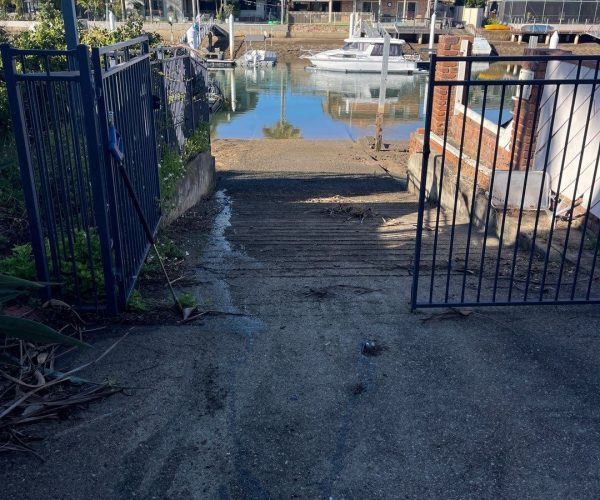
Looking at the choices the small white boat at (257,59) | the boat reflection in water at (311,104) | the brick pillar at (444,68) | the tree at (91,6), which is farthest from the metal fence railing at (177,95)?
the small white boat at (257,59)

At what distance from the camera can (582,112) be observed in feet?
24.3

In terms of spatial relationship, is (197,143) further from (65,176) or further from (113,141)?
(113,141)

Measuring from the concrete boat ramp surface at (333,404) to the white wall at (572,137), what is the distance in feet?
10.0

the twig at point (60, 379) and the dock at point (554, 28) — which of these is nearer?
the twig at point (60, 379)

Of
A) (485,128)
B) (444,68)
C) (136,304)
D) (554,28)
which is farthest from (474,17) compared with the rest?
(136,304)

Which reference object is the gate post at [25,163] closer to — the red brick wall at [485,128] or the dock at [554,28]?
the red brick wall at [485,128]

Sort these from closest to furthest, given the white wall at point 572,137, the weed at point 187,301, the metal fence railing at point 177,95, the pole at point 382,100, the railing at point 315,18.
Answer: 1. the weed at point 187,301
2. the white wall at point 572,137
3. the metal fence railing at point 177,95
4. the pole at point 382,100
5. the railing at point 315,18

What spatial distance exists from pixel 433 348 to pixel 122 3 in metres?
60.9

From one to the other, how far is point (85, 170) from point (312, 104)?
1243 inches

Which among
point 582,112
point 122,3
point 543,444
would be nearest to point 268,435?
point 543,444

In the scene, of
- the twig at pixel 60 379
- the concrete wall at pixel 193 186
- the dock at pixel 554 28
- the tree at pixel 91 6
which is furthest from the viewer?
the dock at pixel 554 28

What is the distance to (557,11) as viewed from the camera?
59.7 m

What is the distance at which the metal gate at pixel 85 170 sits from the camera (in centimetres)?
381

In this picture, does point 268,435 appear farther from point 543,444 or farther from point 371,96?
point 371,96
